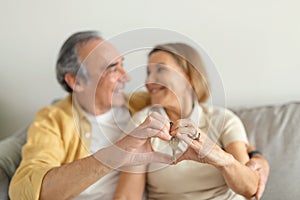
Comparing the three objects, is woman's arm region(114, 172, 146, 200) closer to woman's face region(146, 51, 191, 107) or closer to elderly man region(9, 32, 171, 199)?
elderly man region(9, 32, 171, 199)

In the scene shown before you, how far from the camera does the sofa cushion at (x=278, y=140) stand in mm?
1584

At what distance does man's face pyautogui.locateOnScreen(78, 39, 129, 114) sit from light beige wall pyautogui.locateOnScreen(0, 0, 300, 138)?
36 centimetres

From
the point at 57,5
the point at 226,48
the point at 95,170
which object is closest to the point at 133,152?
the point at 95,170

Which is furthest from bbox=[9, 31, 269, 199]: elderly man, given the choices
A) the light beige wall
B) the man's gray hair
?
the light beige wall

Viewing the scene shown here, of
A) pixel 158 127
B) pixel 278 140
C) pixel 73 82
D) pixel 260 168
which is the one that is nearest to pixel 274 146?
pixel 278 140

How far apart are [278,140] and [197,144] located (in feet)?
1.74

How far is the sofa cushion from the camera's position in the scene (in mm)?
1584

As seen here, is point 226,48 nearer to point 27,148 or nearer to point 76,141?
point 76,141

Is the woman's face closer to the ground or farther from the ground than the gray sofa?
farther from the ground

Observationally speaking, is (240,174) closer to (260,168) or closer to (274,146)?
(260,168)

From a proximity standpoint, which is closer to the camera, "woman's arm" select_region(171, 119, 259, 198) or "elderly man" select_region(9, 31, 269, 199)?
Answer: "woman's arm" select_region(171, 119, 259, 198)

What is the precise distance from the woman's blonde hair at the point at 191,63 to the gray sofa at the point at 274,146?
29 cm

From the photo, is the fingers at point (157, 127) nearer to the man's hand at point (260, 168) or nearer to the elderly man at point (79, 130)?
the elderly man at point (79, 130)

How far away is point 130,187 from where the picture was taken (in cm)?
148
